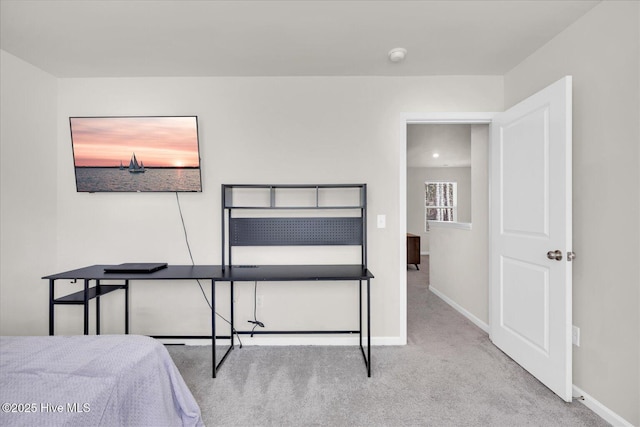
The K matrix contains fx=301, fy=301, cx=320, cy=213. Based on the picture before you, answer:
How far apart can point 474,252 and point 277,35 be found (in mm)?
2840

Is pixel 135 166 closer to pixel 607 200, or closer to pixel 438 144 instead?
pixel 607 200

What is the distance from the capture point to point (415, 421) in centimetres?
171

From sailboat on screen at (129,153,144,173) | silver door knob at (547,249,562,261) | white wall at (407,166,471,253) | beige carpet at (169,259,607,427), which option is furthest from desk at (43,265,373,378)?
white wall at (407,166,471,253)

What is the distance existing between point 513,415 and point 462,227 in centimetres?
214

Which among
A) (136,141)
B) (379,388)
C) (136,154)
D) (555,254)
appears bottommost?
(379,388)

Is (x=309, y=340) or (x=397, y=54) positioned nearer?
(x=397, y=54)

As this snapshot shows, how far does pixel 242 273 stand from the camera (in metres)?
2.30

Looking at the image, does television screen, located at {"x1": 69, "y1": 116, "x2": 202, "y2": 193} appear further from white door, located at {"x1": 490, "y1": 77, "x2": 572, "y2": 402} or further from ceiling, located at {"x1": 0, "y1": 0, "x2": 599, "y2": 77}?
white door, located at {"x1": 490, "y1": 77, "x2": 572, "y2": 402}

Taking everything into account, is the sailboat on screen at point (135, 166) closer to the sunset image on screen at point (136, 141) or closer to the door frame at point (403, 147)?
the sunset image on screen at point (136, 141)

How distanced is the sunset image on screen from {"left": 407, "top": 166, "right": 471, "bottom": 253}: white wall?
23.1 ft

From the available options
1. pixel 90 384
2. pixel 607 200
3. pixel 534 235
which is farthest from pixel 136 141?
pixel 607 200

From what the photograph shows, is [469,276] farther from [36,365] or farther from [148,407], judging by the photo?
[36,365]

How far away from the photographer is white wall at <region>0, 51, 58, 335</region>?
89.8 inches

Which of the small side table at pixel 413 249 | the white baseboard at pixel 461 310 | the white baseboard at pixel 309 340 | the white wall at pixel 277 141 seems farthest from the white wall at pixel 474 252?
the small side table at pixel 413 249
